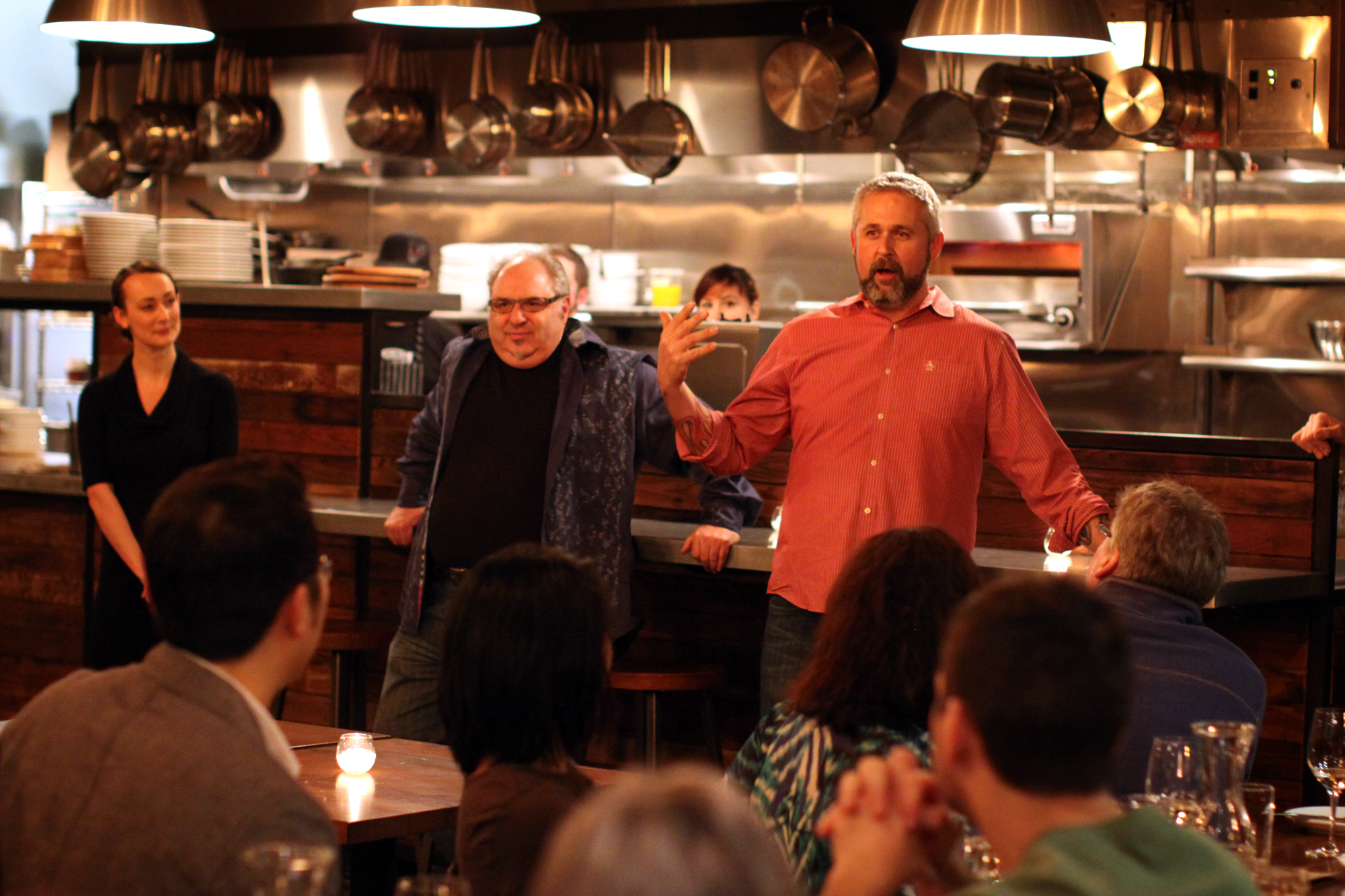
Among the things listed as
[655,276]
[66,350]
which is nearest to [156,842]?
[655,276]

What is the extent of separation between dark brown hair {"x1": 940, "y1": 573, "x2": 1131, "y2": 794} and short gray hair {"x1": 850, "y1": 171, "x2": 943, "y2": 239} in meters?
2.08

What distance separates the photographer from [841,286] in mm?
8117

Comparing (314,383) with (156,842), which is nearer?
(156,842)

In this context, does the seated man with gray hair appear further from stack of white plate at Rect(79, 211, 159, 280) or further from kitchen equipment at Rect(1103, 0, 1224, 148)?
stack of white plate at Rect(79, 211, 159, 280)

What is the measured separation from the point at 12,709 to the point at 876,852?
524cm

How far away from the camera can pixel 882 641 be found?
7.50 feet

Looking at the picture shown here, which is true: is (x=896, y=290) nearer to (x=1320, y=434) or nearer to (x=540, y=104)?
(x=1320, y=434)

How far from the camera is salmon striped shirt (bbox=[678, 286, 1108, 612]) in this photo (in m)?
3.55

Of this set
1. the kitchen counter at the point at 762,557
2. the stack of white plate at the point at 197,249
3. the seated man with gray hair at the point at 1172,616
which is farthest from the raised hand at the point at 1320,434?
the stack of white plate at the point at 197,249

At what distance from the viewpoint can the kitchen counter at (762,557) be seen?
13.3ft

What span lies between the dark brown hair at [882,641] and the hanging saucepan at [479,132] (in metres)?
5.46

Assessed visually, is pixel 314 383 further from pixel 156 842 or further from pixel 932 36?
pixel 156 842

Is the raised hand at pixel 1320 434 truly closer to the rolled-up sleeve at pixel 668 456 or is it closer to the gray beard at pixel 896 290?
the gray beard at pixel 896 290

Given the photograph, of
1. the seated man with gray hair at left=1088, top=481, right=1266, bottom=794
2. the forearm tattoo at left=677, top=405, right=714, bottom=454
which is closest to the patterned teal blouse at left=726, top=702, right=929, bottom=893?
the seated man with gray hair at left=1088, top=481, right=1266, bottom=794
